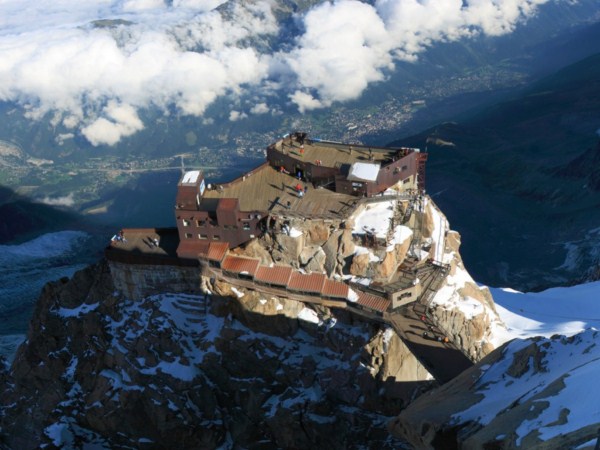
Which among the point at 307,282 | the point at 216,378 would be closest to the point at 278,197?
the point at 307,282

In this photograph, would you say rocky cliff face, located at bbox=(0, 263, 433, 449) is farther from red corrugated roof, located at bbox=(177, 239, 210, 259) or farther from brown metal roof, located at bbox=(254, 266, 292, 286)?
red corrugated roof, located at bbox=(177, 239, 210, 259)

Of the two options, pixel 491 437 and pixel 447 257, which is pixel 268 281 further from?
pixel 491 437

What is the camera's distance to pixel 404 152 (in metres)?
103

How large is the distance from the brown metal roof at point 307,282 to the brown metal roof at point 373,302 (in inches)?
219

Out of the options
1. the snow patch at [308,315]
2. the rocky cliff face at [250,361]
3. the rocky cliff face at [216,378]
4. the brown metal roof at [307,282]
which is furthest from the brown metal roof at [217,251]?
the snow patch at [308,315]

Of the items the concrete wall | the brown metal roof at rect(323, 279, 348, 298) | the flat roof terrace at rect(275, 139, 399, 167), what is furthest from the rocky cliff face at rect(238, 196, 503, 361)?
the flat roof terrace at rect(275, 139, 399, 167)

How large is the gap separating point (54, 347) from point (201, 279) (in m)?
31.1

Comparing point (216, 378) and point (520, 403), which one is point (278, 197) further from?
point (520, 403)

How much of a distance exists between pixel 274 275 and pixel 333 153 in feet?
101

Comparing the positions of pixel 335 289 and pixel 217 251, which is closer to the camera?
pixel 335 289

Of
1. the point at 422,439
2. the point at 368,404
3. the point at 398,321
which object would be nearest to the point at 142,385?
the point at 368,404

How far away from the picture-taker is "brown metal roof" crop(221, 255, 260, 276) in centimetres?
8881

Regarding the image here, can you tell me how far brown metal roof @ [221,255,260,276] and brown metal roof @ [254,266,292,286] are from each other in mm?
933

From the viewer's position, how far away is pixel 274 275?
88.6 m
